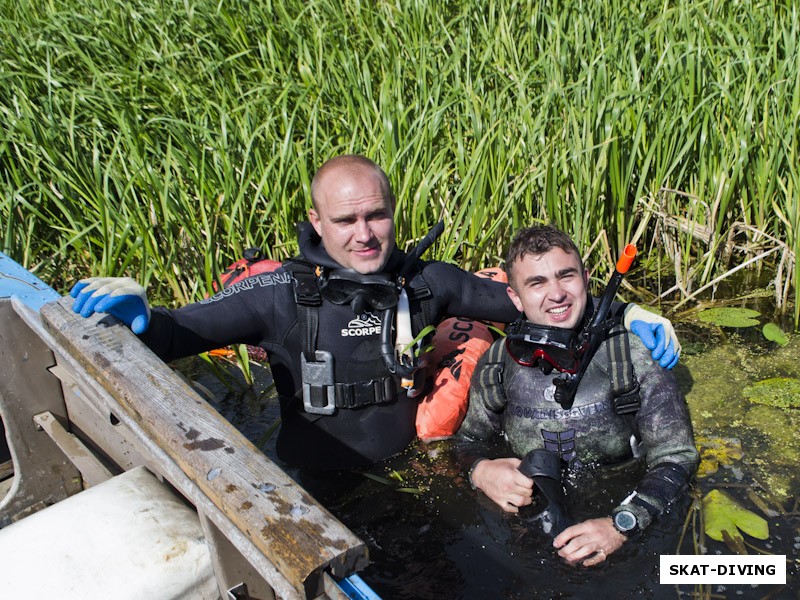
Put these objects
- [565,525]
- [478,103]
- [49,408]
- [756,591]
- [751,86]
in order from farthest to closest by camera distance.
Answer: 1. [478,103]
2. [751,86]
3. [49,408]
4. [565,525]
5. [756,591]

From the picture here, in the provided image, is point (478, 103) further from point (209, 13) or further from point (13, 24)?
point (13, 24)

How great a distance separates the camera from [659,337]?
2.55 meters

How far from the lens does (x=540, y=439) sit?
271 centimetres

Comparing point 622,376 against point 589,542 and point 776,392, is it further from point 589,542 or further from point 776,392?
point 776,392

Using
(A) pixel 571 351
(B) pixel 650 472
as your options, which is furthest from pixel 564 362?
(B) pixel 650 472

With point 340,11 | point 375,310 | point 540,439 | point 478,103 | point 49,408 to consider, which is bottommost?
point 540,439

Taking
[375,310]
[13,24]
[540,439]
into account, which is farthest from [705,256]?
[13,24]

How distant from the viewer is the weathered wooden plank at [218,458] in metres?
1.38

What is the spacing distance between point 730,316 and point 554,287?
5.56ft

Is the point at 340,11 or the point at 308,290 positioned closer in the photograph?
the point at 308,290

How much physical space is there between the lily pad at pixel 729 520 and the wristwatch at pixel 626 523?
12.7 inches

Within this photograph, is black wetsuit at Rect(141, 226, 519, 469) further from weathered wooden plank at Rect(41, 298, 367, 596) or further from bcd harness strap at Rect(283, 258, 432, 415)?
weathered wooden plank at Rect(41, 298, 367, 596)

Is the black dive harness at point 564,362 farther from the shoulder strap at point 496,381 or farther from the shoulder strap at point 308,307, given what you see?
the shoulder strap at point 308,307

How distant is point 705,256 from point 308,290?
217cm
